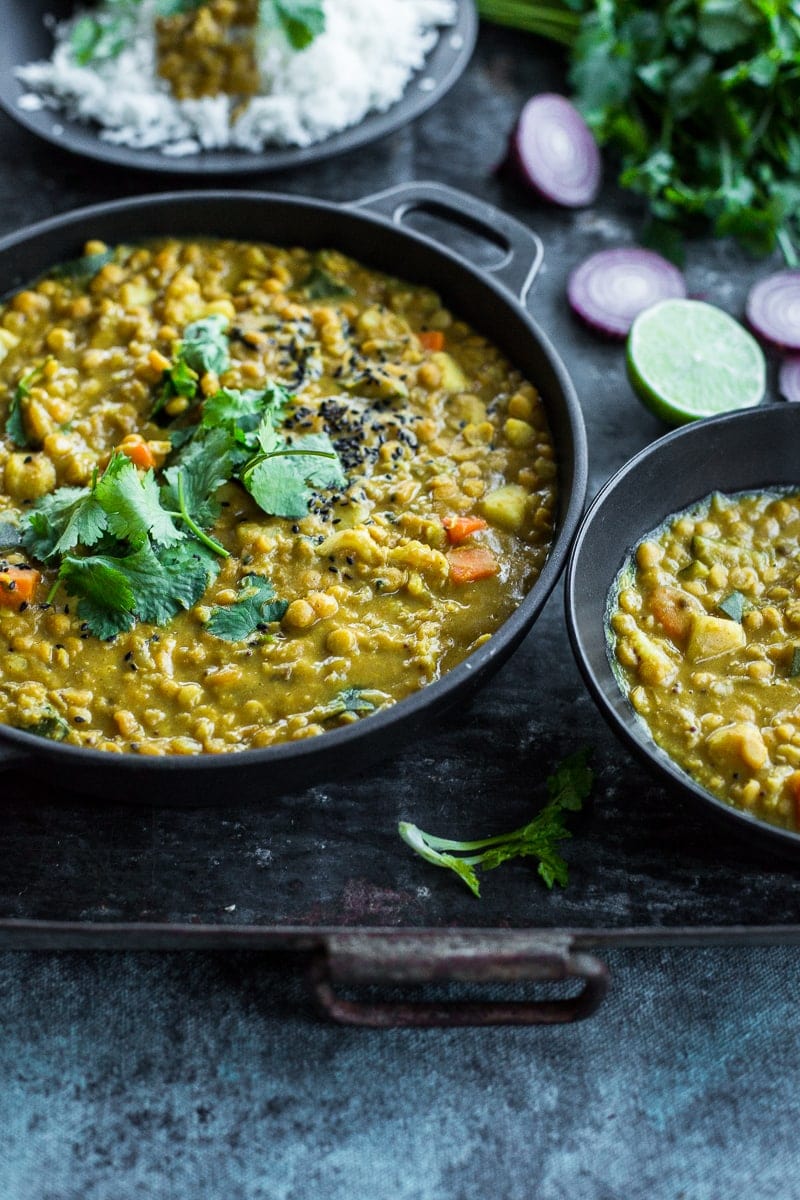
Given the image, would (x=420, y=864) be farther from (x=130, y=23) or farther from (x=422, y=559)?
(x=130, y=23)

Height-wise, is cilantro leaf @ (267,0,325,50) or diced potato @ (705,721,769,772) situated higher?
cilantro leaf @ (267,0,325,50)

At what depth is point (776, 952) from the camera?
138 inches

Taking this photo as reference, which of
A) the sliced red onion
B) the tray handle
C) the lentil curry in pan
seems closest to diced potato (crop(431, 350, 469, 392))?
the lentil curry in pan

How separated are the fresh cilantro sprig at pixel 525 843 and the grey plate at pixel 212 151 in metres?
2.88

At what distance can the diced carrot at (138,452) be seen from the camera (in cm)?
390

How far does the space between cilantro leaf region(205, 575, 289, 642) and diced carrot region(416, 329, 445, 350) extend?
118cm

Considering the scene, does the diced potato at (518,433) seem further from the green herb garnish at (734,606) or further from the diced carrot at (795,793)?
the diced carrot at (795,793)

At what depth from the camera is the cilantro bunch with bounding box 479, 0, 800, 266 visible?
516 centimetres

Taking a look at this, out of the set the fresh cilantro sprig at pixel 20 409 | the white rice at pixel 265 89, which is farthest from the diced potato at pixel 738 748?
the white rice at pixel 265 89

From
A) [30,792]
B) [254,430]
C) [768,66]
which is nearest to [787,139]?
[768,66]

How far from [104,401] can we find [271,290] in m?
0.75

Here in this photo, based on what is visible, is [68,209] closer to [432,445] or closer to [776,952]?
[432,445]

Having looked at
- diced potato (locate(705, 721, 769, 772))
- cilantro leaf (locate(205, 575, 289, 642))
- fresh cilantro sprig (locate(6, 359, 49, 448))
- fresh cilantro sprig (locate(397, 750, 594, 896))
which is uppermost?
fresh cilantro sprig (locate(6, 359, 49, 448))

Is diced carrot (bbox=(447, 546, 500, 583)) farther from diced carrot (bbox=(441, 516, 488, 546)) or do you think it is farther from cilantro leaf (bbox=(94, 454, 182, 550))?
cilantro leaf (bbox=(94, 454, 182, 550))
